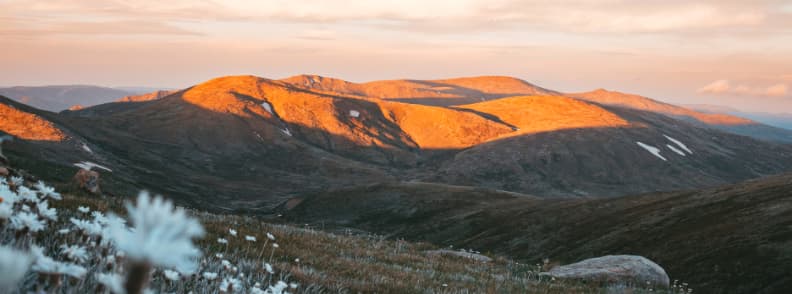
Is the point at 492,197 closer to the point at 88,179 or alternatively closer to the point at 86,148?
the point at 88,179

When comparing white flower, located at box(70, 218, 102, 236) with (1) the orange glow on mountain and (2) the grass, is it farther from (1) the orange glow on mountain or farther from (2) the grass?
(1) the orange glow on mountain

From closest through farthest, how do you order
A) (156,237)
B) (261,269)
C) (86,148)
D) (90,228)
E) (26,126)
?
(156,237)
(90,228)
(261,269)
(86,148)
(26,126)

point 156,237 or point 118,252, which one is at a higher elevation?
point 156,237

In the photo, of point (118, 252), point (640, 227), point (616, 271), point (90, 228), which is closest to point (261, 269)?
point (90, 228)

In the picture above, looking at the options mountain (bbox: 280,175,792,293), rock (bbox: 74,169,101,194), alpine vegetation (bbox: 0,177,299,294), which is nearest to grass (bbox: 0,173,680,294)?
alpine vegetation (bbox: 0,177,299,294)

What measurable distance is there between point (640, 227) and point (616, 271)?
28643mm

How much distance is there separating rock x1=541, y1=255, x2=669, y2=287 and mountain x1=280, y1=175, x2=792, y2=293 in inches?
205

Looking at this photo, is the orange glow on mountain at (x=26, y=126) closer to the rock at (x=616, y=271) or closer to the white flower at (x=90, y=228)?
the rock at (x=616, y=271)

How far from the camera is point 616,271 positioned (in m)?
16.8

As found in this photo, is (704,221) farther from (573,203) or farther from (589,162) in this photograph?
(589,162)

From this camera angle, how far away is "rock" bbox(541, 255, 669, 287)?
15906mm

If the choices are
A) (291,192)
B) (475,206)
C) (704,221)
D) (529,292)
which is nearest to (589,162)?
(291,192)

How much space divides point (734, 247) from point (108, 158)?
146 meters

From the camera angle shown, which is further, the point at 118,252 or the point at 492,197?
the point at 492,197
